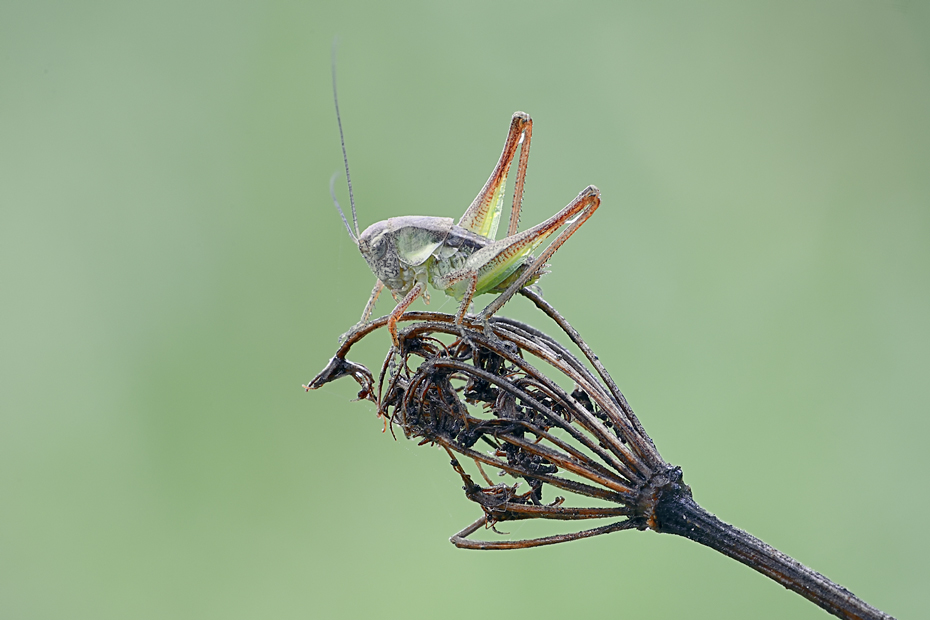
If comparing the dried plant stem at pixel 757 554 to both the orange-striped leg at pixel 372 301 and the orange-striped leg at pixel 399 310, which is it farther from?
the orange-striped leg at pixel 372 301

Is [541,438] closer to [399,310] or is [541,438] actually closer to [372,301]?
[399,310]

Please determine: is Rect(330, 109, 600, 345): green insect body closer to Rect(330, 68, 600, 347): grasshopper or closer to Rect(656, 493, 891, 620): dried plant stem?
Rect(330, 68, 600, 347): grasshopper

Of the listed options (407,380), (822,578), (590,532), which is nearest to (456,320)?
(407,380)

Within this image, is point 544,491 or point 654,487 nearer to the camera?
point 654,487

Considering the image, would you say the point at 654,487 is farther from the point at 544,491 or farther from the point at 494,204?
the point at 494,204

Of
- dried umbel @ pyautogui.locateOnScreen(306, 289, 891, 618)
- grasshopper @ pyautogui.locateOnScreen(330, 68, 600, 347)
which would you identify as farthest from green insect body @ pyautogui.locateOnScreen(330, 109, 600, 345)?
dried umbel @ pyautogui.locateOnScreen(306, 289, 891, 618)

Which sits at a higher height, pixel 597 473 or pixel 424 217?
pixel 424 217

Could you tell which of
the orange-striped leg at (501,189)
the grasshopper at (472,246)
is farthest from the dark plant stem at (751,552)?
the orange-striped leg at (501,189)
